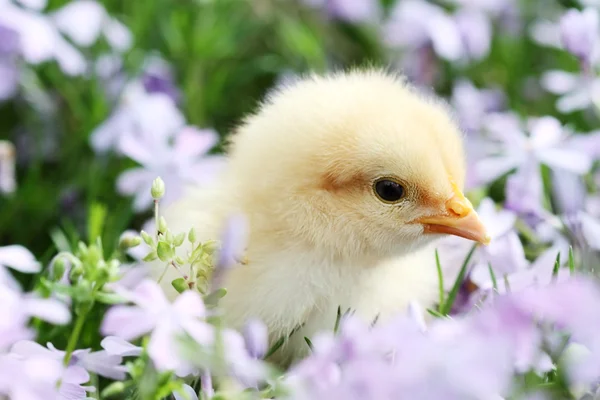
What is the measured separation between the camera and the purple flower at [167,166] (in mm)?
1505

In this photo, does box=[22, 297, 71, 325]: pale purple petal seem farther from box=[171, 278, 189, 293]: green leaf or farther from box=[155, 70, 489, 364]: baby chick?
box=[155, 70, 489, 364]: baby chick

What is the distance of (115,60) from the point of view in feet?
6.46

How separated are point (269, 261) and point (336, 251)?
0.11m

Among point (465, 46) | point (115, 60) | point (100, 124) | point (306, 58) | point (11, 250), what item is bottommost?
point (11, 250)

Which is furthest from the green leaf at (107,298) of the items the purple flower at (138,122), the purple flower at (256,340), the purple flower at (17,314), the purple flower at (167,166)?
the purple flower at (138,122)

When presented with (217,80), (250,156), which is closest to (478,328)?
(250,156)

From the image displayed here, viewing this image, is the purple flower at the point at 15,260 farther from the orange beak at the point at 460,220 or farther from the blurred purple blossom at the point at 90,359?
the orange beak at the point at 460,220

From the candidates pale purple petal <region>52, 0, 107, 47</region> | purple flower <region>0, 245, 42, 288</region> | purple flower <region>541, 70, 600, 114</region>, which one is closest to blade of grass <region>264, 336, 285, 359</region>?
purple flower <region>0, 245, 42, 288</region>

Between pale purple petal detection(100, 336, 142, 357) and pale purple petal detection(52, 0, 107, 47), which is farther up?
pale purple petal detection(52, 0, 107, 47)

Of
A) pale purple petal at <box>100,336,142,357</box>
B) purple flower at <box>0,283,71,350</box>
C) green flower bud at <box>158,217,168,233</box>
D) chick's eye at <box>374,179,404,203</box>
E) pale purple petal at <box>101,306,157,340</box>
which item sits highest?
chick's eye at <box>374,179,404,203</box>

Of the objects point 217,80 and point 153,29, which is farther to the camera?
point 153,29

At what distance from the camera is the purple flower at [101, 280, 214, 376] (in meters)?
0.80

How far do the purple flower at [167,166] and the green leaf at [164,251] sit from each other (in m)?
0.54

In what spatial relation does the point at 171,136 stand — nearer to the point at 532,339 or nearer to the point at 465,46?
the point at 465,46
